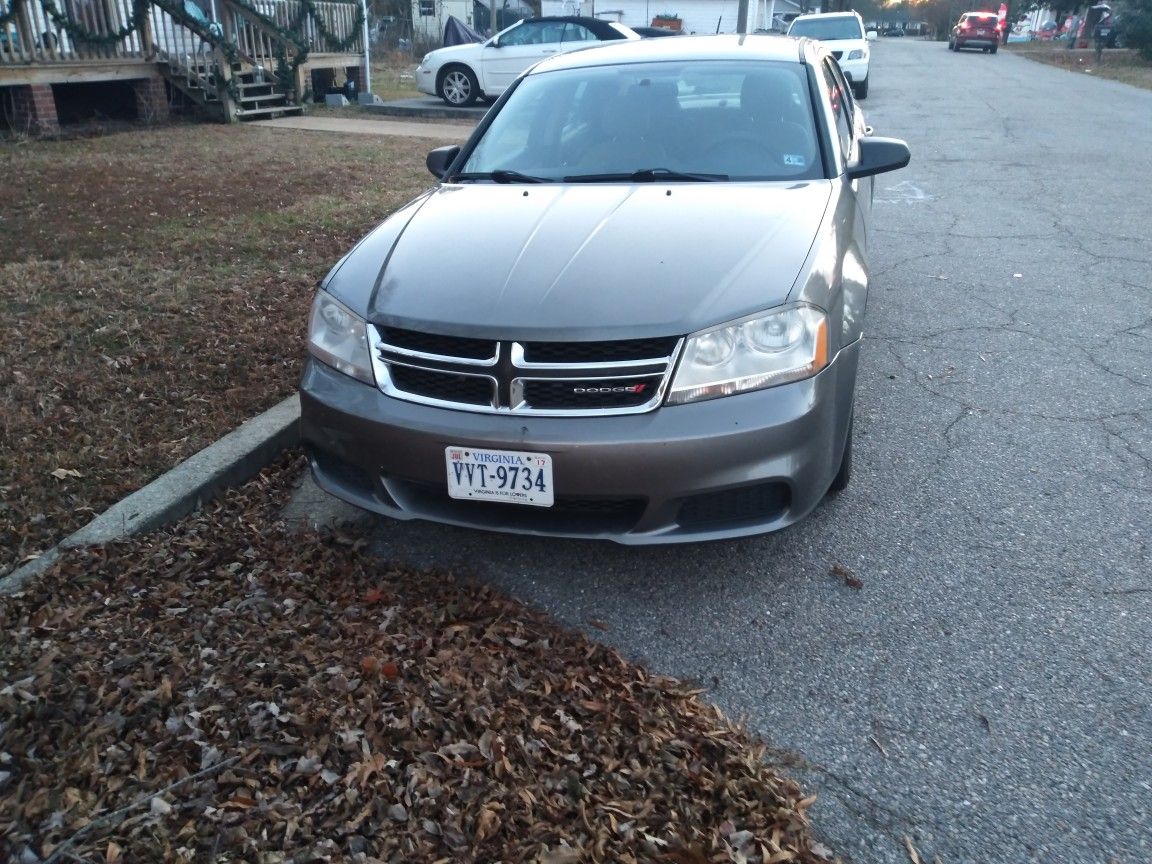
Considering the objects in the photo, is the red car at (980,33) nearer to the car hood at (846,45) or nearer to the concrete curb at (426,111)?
the car hood at (846,45)

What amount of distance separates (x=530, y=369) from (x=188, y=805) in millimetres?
1378

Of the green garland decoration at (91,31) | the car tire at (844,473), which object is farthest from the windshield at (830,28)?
the car tire at (844,473)

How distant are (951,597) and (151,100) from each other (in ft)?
47.6

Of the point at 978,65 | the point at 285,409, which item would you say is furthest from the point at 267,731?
the point at 978,65

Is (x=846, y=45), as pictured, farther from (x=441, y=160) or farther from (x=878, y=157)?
(x=441, y=160)

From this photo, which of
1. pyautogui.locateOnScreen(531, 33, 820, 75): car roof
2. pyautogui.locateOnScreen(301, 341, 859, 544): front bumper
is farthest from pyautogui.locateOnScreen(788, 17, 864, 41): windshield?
pyautogui.locateOnScreen(301, 341, 859, 544): front bumper

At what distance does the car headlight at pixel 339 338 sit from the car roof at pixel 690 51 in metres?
2.11

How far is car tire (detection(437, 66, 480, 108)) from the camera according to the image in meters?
16.8

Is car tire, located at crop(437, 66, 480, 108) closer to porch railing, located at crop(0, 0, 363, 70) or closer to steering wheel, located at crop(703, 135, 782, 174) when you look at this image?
porch railing, located at crop(0, 0, 363, 70)

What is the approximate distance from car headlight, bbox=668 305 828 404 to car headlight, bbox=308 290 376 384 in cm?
99

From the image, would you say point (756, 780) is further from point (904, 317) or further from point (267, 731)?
point (904, 317)

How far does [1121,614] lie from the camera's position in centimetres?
285

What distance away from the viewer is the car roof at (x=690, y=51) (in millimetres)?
4422

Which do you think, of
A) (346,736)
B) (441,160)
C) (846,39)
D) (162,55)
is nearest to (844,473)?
(346,736)
